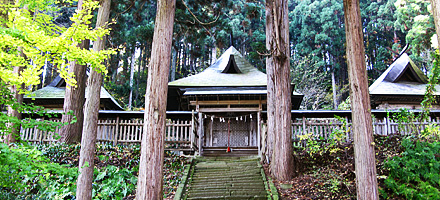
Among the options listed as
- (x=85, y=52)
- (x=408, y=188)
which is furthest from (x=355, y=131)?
(x=85, y=52)

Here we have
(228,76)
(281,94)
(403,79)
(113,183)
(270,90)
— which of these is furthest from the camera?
(403,79)

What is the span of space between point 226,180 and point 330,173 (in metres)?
3.18

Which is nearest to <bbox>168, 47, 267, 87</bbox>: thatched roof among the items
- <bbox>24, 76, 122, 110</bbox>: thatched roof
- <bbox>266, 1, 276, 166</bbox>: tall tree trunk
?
<bbox>24, 76, 122, 110</bbox>: thatched roof

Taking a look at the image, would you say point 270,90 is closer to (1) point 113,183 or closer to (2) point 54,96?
(1) point 113,183

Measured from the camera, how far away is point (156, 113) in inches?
241

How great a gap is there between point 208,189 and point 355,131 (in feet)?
15.8

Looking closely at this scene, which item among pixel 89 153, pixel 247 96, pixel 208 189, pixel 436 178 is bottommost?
pixel 208 189

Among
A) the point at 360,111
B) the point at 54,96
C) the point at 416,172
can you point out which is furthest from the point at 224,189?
the point at 54,96

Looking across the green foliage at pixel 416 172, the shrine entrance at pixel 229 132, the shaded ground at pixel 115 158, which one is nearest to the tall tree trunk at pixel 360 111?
the green foliage at pixel 416 172

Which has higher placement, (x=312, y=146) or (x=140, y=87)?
(x=140, y=87)

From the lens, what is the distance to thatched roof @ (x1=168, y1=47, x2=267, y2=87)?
14.7 m

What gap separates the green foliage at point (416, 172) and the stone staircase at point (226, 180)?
10.8ft

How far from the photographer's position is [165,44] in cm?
661

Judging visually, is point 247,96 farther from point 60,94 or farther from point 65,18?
point 65,18
